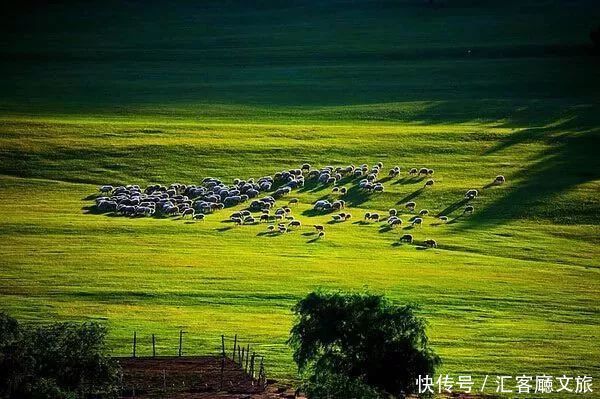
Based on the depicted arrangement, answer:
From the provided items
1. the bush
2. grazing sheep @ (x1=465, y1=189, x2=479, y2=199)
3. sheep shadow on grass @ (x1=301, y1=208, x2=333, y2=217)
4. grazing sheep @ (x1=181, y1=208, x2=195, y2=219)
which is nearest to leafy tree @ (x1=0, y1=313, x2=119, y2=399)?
the bush

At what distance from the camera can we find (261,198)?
66375mm

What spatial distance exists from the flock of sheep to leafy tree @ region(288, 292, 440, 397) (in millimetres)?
24190

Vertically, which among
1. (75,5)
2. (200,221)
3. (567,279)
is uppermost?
(75,5)

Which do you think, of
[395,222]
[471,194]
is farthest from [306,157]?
[395,222]

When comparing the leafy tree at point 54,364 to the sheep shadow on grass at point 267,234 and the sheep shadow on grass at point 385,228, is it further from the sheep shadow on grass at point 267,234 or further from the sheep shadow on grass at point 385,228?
the sheep shadow on grass at point 385,228

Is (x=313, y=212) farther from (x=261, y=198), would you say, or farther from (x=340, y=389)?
(x=340, y=389)

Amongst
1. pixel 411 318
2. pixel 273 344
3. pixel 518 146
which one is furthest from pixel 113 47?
pixel 411 318

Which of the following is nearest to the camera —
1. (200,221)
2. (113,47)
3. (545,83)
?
(200,221)

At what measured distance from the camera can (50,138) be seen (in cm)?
7838

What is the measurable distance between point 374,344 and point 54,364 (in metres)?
9.21

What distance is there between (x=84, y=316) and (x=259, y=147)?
34457 millimetres

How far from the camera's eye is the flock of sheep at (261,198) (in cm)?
6262

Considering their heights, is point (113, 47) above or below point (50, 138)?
above

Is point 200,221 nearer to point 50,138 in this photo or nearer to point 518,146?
point 50,138
